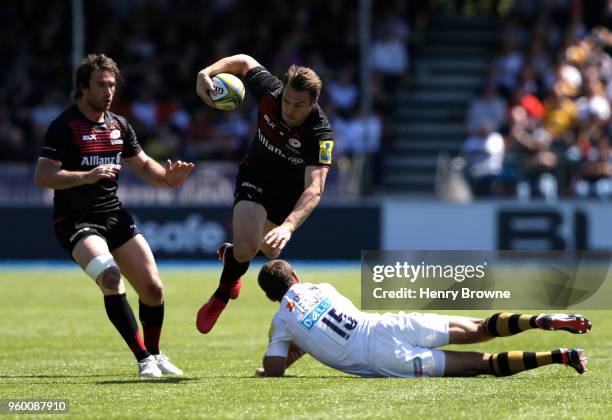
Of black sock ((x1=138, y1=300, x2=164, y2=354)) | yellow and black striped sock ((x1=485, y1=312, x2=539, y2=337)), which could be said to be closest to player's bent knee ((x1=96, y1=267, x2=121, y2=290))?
black sock ((x1=138, y1=300, x2=164, y2=354))

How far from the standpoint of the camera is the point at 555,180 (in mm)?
20891

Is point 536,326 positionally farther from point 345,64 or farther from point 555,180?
point 345,64

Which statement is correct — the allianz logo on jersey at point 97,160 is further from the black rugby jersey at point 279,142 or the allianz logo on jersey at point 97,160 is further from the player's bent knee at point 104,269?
the black rugby jersey at point 279,142

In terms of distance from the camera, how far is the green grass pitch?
7008mm

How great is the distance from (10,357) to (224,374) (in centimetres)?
231

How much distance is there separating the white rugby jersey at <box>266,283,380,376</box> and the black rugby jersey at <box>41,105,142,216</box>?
1710mm

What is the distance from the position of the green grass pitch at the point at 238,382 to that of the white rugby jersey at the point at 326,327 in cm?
18

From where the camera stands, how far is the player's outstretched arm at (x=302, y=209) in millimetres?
8125

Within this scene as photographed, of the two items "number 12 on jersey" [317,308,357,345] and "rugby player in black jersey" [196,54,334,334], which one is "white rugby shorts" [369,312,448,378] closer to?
"number 12 on jersey" [317,308,357,345]

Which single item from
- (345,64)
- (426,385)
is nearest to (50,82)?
(345,64)

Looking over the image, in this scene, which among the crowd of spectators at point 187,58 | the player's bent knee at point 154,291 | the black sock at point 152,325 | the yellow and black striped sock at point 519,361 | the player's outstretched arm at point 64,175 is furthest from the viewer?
the crowd of spectators at point 187,58

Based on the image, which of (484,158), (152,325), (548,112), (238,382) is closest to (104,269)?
(152,325)

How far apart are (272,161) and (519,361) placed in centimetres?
267

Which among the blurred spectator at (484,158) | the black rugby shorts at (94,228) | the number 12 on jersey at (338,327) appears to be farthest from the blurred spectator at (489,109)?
the number 12 on jersey at (338,327)
